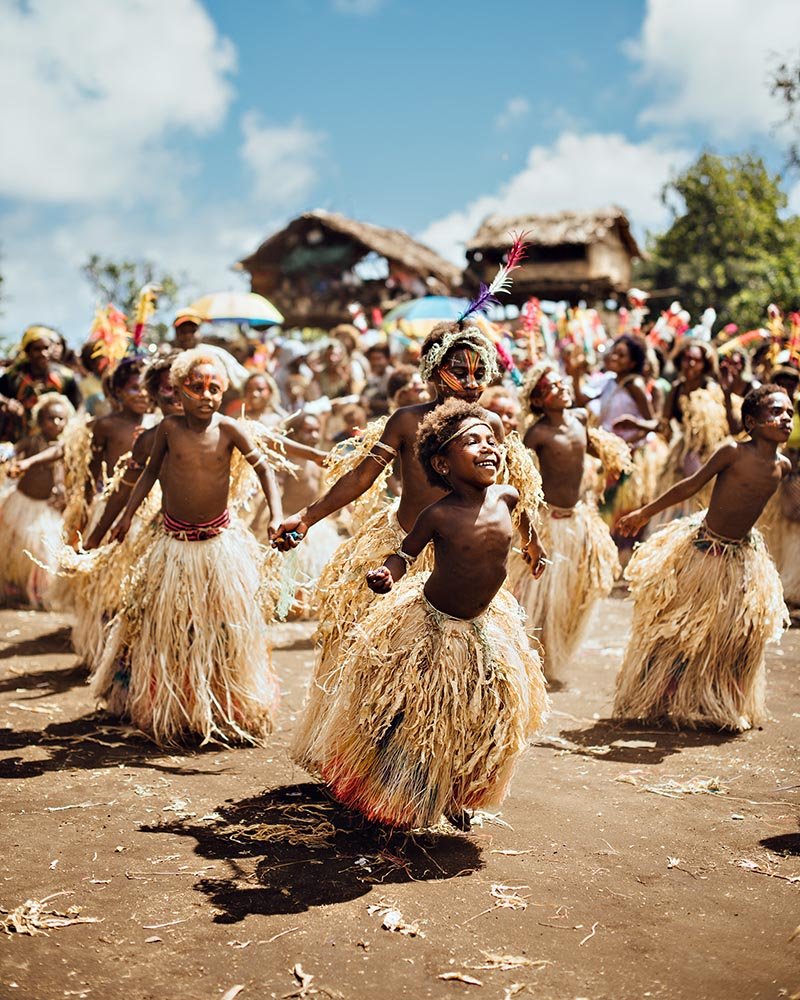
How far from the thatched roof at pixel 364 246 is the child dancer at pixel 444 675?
778 inches

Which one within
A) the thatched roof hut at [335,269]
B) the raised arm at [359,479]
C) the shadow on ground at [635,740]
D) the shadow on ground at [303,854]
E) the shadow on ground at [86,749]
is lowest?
the shadow on ground at [303,854]

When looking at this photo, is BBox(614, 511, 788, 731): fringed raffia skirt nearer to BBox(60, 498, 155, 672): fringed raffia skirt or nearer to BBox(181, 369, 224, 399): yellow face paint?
BBox(181, 369, 224, 399): yellow face paint

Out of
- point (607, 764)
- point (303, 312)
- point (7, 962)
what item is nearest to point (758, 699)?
point (607, 764)

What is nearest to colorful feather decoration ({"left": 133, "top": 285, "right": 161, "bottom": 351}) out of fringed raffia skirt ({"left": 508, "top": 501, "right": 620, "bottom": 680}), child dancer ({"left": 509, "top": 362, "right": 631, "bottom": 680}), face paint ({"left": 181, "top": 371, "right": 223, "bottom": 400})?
face paint ({"left": 181, "top": 371, "right": 223, "bottom": 400})

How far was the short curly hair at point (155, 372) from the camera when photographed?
5789 millimetres

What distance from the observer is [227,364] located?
5.68m

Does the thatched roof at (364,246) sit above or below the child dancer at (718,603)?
above

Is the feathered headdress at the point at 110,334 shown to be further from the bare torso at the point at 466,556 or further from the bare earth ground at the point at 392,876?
the bare torso at the point at 466,556

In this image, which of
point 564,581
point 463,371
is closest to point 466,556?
point 463,371

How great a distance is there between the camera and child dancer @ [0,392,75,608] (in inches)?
301

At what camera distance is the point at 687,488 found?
5164mm

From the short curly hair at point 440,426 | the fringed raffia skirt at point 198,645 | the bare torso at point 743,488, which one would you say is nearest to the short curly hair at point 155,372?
the fringed raffia skirt at point 198,645

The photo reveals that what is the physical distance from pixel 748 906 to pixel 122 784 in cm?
228

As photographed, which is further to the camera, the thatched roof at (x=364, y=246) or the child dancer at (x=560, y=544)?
the thatched roof at (x=364, y=246)
